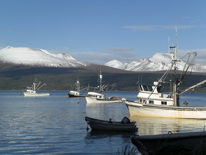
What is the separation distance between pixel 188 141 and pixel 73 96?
522 feet

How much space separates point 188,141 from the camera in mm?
18344

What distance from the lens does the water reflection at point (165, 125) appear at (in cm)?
4262

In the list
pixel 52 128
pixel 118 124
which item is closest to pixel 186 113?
pixel 118 124

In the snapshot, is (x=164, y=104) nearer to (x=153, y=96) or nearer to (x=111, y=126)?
(x=153, y=96)

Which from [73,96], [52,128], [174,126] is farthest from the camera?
[73,96]

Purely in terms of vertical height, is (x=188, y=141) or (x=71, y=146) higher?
(x=188, y=141)

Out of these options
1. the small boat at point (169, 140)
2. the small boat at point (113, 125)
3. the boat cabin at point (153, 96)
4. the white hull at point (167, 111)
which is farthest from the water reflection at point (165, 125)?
the small boat at point (169, 140)

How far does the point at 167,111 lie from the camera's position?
5297 centimetres

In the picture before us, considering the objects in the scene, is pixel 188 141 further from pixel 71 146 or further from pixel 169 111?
pixel 169 111

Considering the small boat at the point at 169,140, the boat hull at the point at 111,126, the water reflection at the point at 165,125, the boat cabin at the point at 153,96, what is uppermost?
the boat cabin at the point at 153,96

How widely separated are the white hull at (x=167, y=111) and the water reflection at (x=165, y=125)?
822mm

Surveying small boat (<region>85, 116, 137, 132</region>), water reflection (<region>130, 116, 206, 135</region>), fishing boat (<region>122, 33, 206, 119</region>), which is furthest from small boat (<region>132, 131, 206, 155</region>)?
fishing boat (<region>122, 33, 206, 119</region>)

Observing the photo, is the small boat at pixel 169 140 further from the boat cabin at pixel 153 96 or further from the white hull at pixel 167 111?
the boat cabin at pixel 153 96

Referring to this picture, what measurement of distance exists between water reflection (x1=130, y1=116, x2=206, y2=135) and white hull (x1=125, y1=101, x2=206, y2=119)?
0.82 meters
